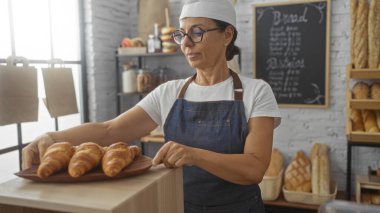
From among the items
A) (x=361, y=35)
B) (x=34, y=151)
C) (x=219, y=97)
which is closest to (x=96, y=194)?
→ (x=34, y=151)

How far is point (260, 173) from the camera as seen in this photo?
3.79ft

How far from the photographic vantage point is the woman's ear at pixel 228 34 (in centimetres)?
144

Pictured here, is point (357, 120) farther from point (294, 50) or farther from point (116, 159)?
point (116, 159)

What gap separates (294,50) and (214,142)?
1.96m

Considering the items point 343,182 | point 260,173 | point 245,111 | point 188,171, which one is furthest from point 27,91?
point 343,182

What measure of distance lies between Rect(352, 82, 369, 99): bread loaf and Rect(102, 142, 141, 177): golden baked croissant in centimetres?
209

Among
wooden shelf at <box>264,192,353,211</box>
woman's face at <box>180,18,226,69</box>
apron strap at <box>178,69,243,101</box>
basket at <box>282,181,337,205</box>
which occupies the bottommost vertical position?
wooden shelf at <box>264,192,353,211</box>

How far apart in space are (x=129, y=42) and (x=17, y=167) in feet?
4.53

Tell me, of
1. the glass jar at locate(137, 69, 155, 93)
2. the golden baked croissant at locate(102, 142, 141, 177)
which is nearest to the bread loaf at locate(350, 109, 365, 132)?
the glass jar at locate(137, 69, 155, 93)

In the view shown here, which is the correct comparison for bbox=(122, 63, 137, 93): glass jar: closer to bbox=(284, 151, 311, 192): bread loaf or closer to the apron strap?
bbox=(284, 151, 311, 192): bread loaf

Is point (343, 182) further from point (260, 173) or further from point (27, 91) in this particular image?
point (27, 91)

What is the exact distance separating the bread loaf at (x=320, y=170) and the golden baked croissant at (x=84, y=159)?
7.09 feet

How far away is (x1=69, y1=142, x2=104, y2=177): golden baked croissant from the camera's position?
2.77 ft

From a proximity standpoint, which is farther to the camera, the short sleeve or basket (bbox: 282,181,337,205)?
basket (bbox: 282,181,337,205)
